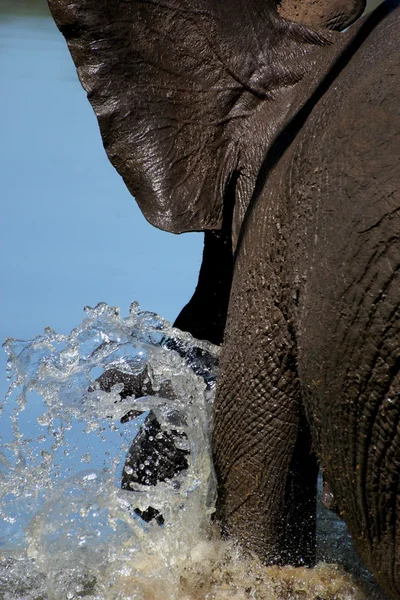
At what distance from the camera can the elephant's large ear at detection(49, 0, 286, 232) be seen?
191 centimetres

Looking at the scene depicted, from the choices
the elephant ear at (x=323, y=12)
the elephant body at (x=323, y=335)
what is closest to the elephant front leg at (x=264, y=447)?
the elephant body at (x=323, y=335)

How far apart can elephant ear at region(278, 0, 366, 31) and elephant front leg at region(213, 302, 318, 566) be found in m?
0.61

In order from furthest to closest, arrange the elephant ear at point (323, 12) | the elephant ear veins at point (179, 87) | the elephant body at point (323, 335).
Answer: the elephant ear at point (323, 12) < the elephant ear veins at point (179, 87) < the elephant body at point (323, 335)

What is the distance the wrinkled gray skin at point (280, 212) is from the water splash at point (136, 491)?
0.21 ft

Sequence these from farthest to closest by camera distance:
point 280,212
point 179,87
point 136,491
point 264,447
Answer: point 136,491 < point 179,87 < point 264,447 < point 280,212

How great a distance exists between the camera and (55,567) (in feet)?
6.56

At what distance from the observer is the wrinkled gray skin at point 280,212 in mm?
A: 1433

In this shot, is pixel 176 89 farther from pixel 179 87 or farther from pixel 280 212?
pixel 280 212

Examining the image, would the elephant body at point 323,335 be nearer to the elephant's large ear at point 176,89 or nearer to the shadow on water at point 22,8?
the elephant's large ear at point 176,89

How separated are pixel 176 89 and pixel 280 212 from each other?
42cm

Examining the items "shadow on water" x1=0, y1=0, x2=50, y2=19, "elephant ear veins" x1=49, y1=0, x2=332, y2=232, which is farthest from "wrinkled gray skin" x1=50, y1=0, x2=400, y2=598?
"shadow on water" x1=0, y1=0, x2=50, y2=19

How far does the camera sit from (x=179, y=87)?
76.8 inches

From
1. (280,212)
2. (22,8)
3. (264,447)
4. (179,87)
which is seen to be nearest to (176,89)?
(179,87)

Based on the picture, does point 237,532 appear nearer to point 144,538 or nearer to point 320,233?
point 144,538
